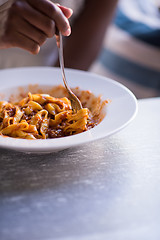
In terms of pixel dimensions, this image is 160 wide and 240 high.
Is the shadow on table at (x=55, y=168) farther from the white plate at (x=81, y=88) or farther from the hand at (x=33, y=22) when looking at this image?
the hand at (x=33, y=22)

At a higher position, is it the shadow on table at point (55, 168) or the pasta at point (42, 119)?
the pasta at point (42, 119)

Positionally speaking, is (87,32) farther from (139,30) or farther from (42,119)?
(42,119)

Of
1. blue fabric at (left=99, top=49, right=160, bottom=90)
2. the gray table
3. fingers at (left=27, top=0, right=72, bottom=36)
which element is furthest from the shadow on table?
blue fabric at (left=99, top=49, right=160, bottom=90)

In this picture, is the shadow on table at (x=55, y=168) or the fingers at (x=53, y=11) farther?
the fingers at (x=53, y=11)

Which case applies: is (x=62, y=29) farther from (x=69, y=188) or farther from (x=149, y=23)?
(x=149, y=23)

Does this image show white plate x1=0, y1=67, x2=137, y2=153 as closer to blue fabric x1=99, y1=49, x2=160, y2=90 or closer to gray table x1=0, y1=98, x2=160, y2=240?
gray table x1=0, y1=98, x2=160, y2=240

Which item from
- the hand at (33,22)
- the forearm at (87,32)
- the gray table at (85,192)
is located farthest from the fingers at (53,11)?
the forearm at (87,32)

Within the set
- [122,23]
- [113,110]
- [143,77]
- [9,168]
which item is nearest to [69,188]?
[9,168]
